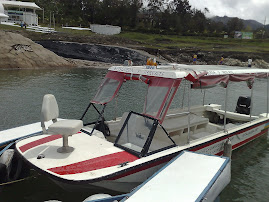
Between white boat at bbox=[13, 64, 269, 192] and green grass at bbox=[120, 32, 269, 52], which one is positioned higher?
green grass at bbox=[120, 32, 269, 52]

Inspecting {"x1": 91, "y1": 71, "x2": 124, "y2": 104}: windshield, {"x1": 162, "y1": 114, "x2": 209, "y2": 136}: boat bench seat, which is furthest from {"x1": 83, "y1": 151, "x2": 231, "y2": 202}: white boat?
{"x1": 91, "y1": 71, "x2": 124, "y2": 104}: windshield

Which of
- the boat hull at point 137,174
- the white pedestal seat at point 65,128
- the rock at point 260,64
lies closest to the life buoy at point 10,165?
the white pedestal seat at point 65,128

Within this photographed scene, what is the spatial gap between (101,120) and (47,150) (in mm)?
2158

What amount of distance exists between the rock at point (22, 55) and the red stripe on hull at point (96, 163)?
2621 centimetres

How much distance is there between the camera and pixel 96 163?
5254 millimetres

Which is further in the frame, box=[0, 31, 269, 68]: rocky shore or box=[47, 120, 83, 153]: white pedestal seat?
box=[0, 31, 269, 68]: rocky shore

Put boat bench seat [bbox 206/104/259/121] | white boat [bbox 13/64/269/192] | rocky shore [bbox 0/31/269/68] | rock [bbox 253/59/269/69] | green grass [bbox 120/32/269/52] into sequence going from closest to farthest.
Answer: white boat [bbox 13/64/269/192], boat bench seat [bbox 206/104/259/121], rocky shore [bbox 0/31/269/68], rock [bbox 253/59/269/69], green grass [bbox 120/32/269/52]

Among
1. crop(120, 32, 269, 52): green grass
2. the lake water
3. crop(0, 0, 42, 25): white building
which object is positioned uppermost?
crop(0, 0, 42, 25): white building

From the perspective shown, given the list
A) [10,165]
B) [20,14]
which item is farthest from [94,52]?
[10,165]

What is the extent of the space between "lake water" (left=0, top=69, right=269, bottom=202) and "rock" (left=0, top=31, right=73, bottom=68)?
14.1 feet

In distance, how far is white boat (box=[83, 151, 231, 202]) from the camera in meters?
4.42

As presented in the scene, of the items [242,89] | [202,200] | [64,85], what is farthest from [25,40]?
[202,200]

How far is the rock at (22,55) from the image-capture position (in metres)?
28.2

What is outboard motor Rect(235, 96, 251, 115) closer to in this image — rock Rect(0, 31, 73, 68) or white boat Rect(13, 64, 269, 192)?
white boat Rect(13, 64, 269, 192)
